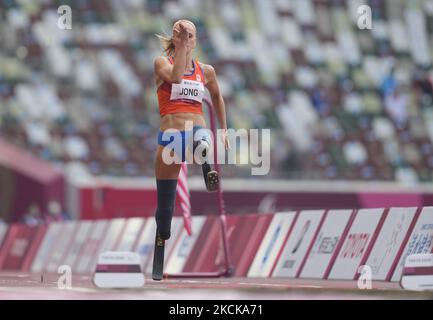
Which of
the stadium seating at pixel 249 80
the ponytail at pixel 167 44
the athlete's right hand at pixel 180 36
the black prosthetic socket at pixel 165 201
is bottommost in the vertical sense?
the black prosthetic socket at pixel 165 201

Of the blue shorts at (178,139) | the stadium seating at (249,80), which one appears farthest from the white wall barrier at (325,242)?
the stadium seating at (249,80)

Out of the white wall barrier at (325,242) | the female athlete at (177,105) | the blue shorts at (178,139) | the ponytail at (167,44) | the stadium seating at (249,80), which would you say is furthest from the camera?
the stadium seating at (249,80)

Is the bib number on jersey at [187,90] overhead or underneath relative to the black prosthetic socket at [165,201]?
overhead

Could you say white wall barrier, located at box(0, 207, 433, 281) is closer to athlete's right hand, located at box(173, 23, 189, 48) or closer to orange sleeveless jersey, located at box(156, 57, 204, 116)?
orange sleeveless jersey, located at box(156, 57, 204, 116)

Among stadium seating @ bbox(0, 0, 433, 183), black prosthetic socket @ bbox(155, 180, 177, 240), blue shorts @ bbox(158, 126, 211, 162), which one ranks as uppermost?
stadium seating @ bbox(0, 0, 433, 183)

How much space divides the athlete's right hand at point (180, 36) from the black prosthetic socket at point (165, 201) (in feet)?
4.13

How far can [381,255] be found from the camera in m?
12.3

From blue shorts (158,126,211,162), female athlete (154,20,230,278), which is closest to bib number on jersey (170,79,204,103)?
female athlete (154,20,230,278)

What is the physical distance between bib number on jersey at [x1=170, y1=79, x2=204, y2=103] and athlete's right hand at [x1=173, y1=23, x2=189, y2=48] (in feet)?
1.14

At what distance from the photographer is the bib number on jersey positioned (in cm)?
996

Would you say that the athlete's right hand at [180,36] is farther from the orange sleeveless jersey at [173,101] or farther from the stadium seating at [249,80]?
the stadium seating at [249,80]

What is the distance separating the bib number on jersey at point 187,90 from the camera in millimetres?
9961
